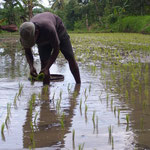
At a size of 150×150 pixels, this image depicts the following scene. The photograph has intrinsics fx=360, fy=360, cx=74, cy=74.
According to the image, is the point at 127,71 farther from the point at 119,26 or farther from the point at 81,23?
the point at 81,23

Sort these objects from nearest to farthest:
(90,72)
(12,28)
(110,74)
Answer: (12,28) < (110,74) < (90,72)

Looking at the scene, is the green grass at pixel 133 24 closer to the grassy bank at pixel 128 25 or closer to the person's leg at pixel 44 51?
the grassy bank at pixel 128 25

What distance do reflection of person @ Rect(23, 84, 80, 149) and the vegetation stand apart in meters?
16.9

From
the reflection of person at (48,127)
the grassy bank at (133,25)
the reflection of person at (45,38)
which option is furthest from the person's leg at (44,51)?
the grassy bank at (133,25)

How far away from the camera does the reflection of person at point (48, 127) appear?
2631mm

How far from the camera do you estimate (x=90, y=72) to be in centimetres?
673

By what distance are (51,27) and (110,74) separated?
2.18 meters

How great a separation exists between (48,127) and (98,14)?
29924 millimetres

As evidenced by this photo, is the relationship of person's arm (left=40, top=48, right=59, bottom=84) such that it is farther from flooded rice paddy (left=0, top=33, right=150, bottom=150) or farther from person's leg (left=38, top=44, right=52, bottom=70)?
person's leg (left=38, top=44, right=52, bottom=70)

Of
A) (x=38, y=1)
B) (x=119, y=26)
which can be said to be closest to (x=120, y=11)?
(x=119, y=26)

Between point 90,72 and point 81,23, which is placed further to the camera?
point 81,23

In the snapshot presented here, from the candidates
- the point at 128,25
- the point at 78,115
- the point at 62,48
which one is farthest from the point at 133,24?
the point at 78,115

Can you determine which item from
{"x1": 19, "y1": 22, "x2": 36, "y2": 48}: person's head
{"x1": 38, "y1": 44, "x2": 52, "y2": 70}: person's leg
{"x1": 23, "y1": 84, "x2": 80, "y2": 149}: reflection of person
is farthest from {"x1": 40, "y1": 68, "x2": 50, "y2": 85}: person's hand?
{"x1": 23, "y1": 84, "x2": 80, "y2": 149}: reflection of person

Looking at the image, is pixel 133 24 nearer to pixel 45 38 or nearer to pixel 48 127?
pixel 45 38
